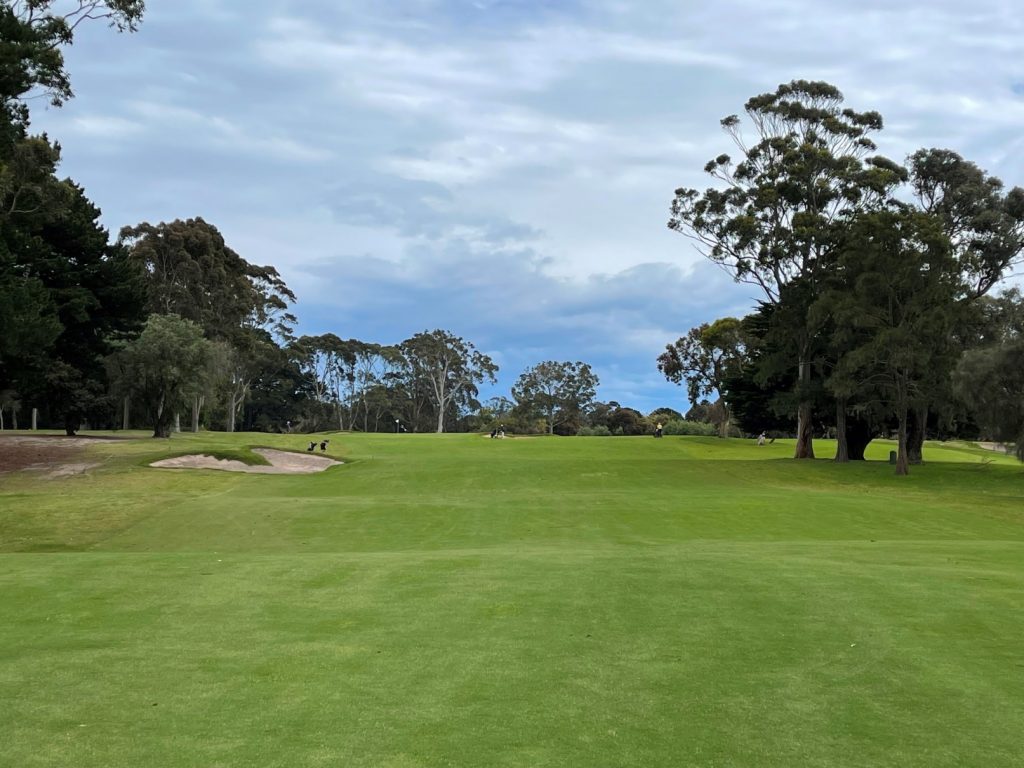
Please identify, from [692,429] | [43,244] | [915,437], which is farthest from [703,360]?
[43,244]

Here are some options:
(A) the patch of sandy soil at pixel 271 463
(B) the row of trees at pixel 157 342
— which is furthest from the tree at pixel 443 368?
(A) the patch of sandy soil at pixel 271 463

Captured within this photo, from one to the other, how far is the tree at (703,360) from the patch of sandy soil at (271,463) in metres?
47.9

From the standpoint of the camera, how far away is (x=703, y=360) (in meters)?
86.6

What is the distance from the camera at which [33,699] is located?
19.3 ft

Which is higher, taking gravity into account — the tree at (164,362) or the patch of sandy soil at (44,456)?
the tree at (164,362)

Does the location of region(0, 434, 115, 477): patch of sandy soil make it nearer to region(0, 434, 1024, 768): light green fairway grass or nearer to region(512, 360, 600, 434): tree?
region(0, 434, 1024, 768): light green fairway grass

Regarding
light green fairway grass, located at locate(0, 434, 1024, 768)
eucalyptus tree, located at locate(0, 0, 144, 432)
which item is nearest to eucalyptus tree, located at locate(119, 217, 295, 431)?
eucalyptus tree, located at locate(0, 0, 144, 432)

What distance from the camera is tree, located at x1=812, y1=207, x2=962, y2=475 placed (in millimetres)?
38219

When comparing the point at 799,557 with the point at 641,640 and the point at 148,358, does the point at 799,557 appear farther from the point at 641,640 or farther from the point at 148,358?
the point at 148,358

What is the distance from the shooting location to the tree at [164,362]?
5178cm

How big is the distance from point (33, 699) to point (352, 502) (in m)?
19.3

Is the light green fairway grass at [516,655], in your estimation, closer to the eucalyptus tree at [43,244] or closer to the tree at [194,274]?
the eucalyptus tree at [43,244]

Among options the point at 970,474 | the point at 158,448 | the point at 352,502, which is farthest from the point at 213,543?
the point at 970,474

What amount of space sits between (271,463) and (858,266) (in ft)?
102
